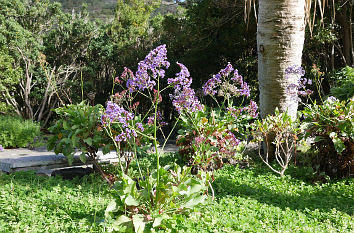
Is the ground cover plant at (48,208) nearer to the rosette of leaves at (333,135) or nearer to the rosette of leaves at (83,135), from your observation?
the rosette of leaves at (83,135)

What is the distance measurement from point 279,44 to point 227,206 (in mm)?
2877

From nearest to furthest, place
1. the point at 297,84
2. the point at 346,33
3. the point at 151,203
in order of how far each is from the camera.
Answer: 1. the point at 151,203
2. the point at 297,84
3. the point at 346,33

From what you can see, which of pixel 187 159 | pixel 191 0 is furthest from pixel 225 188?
pixel 191 0

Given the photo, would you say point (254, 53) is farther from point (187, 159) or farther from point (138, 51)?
point (187, 159)

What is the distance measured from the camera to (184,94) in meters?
3.53

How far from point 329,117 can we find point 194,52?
22.5ft

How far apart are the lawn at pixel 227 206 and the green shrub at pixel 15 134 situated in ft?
19.4

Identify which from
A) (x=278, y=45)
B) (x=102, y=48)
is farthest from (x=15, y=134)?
(x=278, y=45)

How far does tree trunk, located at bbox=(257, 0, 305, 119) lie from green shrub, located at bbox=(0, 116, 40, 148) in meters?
7.36

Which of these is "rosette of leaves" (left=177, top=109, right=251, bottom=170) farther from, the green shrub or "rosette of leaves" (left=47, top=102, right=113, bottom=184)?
the green shrub

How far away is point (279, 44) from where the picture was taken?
530 centimetres

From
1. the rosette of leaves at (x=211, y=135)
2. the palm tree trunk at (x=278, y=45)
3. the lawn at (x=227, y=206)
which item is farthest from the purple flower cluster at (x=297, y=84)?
the lawn at (x=227, y=206)

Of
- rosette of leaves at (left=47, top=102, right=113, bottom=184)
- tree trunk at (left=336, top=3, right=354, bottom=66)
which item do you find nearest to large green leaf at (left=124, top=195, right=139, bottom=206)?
rosette of leaves at (left=47, top=102, right=113, bottom=184)

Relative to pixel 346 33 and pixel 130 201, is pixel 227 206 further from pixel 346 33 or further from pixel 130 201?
pixel 346 33
